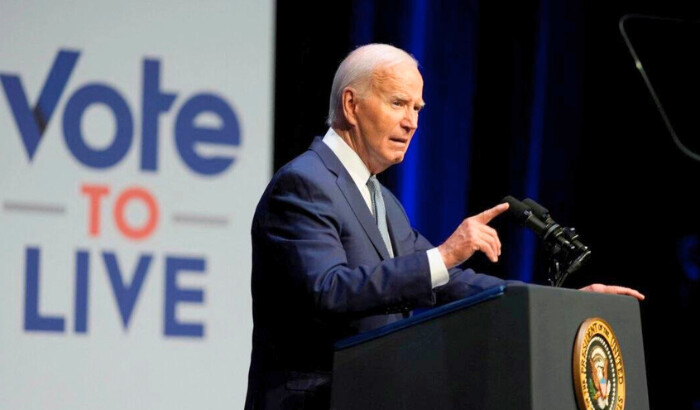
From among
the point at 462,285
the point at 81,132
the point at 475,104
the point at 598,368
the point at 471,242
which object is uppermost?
the point at 475,104

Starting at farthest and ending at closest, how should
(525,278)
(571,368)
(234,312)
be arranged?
(525,278), (234,312), (571,368)

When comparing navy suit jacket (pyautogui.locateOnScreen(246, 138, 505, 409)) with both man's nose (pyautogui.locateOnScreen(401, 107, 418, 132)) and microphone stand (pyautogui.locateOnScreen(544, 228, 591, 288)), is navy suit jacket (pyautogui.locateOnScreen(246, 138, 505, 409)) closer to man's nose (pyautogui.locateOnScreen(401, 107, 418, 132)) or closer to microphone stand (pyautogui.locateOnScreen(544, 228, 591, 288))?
man's nose (pyautogui.locateOnScreen(401, 107, 418, 132))

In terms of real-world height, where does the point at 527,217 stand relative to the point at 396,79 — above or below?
below

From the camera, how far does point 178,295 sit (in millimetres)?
3664

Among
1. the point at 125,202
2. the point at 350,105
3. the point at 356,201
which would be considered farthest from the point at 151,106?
the point at 356,201

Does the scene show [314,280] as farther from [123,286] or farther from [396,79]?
[123,286]

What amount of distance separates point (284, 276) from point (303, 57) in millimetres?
1936

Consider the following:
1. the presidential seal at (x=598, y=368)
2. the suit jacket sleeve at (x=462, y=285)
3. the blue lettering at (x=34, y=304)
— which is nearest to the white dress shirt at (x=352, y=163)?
the suit jacket sleeve at (x=462, y=285)

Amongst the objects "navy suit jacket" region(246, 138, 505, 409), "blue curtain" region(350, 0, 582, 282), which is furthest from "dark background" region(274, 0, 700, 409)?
"navy suit jacket" region(246, 138, 505, 409)

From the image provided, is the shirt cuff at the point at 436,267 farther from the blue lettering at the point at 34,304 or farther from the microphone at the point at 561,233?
the blue lettering at the point at 34,304

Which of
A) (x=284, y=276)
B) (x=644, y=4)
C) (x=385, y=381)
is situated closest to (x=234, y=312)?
(x=284, y=276)

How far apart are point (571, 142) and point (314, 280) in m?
2.75

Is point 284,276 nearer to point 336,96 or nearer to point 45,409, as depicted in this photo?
point 336,96

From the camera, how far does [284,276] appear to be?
235 centimetres
